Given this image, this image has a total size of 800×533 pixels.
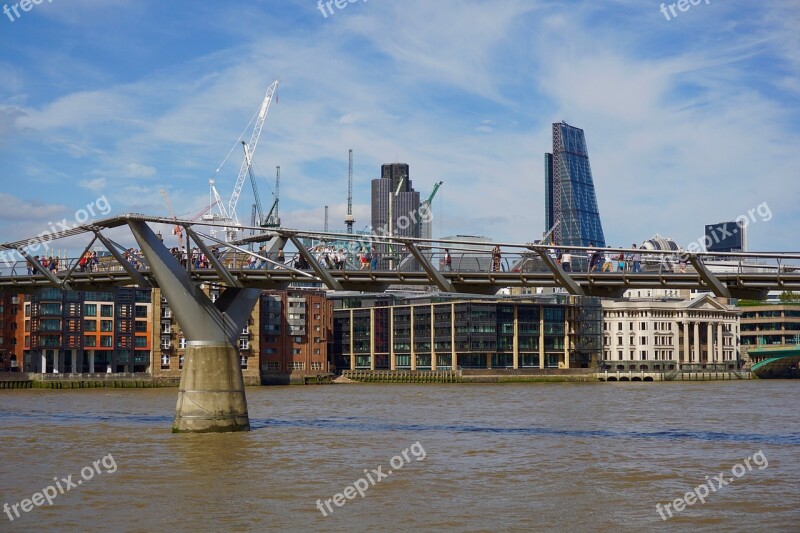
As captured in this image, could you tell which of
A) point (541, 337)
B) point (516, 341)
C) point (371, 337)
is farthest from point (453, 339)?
point (371, 337)

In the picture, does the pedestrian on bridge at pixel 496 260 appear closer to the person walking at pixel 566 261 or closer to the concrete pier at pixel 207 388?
the person walking at pixel 566 261

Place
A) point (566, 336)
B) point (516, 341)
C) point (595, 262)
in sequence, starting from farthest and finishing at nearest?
point (566, 336) → point (516, 341) → point (595, 262)

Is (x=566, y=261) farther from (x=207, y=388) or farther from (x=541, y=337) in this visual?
(x=541, y=337)

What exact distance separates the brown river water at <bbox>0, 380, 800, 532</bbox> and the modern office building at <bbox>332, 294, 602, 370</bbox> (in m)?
110

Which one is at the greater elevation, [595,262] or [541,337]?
[595,262]

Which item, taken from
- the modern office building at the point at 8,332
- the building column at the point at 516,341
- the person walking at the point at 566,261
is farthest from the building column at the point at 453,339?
the person walking at the point at 566,261

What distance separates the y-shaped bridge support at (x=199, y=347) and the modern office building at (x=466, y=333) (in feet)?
406

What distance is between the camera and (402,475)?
3772 cm

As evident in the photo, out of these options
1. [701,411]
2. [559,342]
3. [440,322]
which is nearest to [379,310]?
[440,322]

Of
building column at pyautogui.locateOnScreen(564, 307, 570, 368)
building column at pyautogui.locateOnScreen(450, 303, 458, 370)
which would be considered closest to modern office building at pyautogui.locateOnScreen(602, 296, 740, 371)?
building column at pyautogui.locateOnScreen(564, 307, 570, 368)

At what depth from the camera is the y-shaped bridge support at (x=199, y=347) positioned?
49466 millimetres

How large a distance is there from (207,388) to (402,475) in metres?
15.4

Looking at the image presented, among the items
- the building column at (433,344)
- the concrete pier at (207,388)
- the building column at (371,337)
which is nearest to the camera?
the concrete pier at (207,388)

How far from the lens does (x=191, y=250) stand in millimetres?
50812
